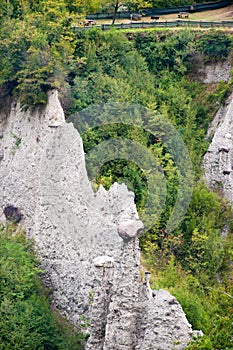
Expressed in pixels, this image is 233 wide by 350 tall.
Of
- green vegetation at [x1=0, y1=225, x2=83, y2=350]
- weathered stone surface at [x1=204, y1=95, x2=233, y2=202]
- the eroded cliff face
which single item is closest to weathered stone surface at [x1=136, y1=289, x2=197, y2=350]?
the eroded cliff face

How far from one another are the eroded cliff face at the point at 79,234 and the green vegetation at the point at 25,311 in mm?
744

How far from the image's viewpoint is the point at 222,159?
1917 inches

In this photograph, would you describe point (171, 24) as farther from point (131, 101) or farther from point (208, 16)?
point (131, 101)

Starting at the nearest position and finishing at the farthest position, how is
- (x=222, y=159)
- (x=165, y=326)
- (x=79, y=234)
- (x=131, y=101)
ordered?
(x=165, y=326) → (x=79, y=234) → (x=131, y=101) → (x=222, y=159)

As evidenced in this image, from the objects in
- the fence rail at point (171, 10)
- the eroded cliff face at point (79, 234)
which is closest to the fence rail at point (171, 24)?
the fence rail at point (171, 10)

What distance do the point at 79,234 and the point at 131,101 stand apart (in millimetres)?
11157

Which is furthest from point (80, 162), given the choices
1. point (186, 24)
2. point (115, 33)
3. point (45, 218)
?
point (186, 24)

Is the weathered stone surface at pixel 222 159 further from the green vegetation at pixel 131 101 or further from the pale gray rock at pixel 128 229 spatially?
the pale gray rock at pixel 128 229

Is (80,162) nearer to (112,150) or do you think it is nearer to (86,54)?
(112,150)

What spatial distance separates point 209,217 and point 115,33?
1286 centimetres

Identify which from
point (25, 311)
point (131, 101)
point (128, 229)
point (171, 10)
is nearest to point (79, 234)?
point (25, 311)

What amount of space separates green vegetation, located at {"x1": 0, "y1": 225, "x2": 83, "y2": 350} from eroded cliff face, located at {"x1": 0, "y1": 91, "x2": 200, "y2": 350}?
744mm

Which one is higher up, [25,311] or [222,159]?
[222,159]

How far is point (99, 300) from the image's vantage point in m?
34.2
